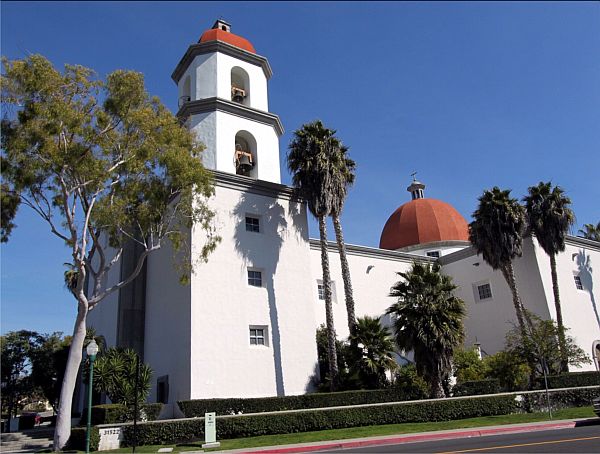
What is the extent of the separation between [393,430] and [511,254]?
1620 centimetres

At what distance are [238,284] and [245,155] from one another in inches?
278

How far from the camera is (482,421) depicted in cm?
1984

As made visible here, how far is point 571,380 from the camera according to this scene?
26406 millimetres

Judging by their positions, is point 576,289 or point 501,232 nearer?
point 501,232

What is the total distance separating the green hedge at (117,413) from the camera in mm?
18328

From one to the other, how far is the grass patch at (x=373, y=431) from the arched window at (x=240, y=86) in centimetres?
1720

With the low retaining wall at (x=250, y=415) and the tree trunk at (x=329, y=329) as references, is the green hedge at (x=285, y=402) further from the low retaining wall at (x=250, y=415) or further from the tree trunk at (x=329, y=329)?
the tree trunk at (x=329, y=329)

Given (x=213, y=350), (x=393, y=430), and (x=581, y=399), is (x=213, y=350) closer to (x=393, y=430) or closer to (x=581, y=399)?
(x=393, y=430)

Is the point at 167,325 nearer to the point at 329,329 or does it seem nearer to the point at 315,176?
the point at 329,329

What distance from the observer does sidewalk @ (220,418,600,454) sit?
14727mm

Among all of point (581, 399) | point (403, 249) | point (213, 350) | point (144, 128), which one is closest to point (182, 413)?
point (213, 350)

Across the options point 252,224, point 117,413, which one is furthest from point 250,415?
point 252,224

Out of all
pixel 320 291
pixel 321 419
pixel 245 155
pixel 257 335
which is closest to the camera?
pixel 321 419

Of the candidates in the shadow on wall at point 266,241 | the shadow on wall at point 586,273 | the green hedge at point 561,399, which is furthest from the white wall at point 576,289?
the shadow on wall at point 266,241
